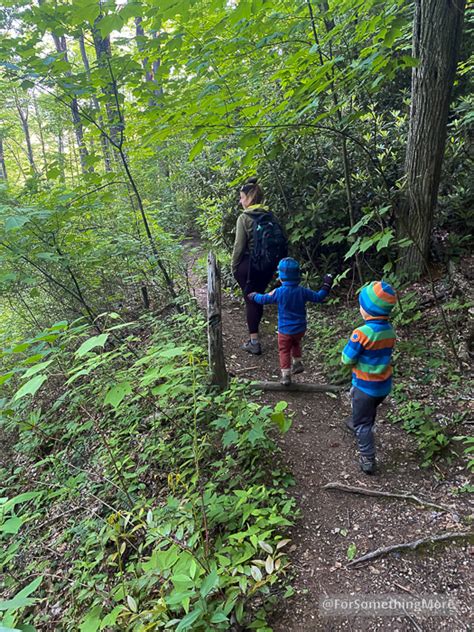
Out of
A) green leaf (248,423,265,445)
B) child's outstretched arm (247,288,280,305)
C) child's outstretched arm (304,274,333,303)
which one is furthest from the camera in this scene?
child's outstretched arm (247,288,280,305)

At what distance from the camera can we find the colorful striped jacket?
9.62ft

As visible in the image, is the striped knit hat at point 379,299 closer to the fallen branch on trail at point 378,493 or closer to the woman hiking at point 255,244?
the fallen branch on trail at point 378,493

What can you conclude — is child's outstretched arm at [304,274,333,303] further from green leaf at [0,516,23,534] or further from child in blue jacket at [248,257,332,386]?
green leaf at [0,516,23,534]

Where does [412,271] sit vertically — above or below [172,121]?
below

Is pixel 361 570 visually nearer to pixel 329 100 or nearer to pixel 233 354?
pixel 233 354

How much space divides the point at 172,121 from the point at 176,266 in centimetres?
304

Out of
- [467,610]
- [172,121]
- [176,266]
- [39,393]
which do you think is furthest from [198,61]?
[39,393]

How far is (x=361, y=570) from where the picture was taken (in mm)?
2309

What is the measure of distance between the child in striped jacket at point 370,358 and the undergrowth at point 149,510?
2.48 ft

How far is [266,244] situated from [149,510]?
353 cm

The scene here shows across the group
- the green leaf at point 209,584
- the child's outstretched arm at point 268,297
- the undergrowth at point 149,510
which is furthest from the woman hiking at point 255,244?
the green leaf at point 209,584

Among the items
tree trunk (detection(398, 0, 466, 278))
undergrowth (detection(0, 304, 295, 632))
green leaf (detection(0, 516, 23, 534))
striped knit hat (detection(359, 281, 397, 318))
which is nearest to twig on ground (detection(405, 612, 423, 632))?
undergrowth (detection(0, 304, 295, 632))

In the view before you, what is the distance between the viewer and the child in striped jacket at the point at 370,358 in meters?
2.92

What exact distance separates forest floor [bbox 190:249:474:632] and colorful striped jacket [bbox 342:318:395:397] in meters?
0.77
